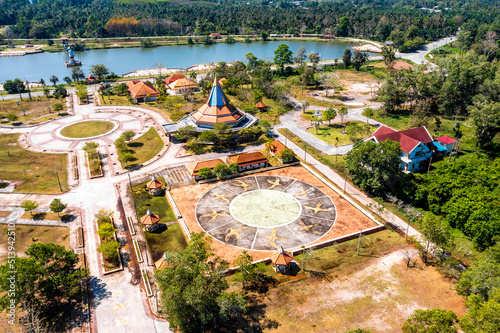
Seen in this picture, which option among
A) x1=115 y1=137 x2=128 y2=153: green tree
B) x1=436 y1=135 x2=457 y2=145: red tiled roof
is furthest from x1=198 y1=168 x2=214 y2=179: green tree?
x1=436 y1=135 x2=457 y2=145: red tiled roof

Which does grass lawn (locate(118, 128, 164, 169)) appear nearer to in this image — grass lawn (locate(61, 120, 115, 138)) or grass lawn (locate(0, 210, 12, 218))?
grass lawn (locate(61, 120, 115, 138))

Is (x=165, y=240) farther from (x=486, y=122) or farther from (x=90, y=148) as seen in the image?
(x=486, y=122)

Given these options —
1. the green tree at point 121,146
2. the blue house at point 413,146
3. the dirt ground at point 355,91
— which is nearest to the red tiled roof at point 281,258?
the blue house at point 413,146

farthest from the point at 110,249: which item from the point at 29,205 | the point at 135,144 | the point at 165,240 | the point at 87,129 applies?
the point at 87,129

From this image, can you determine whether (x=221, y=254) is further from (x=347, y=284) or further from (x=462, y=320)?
(x=462, y=320)

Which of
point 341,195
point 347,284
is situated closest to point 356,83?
point 341,195
